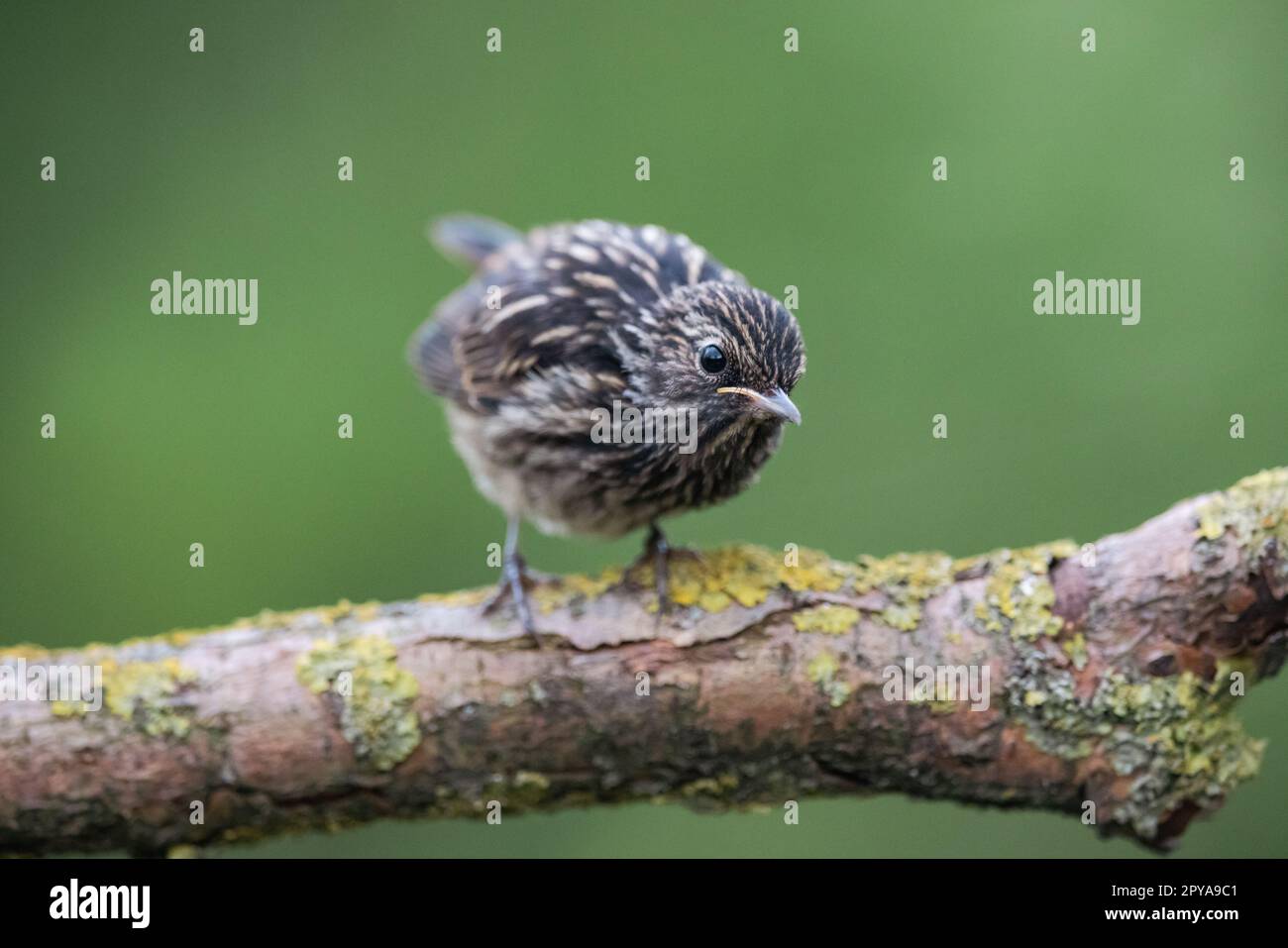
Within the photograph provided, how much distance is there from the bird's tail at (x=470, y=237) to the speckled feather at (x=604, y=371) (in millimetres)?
572

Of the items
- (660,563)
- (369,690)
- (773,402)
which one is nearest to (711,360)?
(773,402)

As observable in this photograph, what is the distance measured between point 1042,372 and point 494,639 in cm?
301

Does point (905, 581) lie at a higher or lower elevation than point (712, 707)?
higher

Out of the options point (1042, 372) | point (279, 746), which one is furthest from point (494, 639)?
point (1042, 372)

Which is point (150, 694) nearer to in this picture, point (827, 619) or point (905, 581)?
point (827, 619)

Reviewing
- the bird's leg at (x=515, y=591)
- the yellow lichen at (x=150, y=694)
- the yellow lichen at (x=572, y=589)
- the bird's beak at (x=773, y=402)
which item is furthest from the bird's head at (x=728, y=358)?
the yellow lichen at (x=150, y=694)

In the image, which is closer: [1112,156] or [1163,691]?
[1163,691]

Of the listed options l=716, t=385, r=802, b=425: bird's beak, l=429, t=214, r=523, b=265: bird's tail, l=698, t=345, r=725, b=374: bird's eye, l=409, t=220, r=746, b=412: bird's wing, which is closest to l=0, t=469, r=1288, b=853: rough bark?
l=716, t=385, r=802, b=425: bird's beak

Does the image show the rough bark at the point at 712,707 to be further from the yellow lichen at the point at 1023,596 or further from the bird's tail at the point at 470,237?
the bird's tail at the point at 470,237

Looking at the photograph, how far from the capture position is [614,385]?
3.77 metres

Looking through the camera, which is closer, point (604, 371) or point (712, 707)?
point (712, 707)

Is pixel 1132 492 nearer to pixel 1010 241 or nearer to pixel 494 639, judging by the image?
pixel 1010 241

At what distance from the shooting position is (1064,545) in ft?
10.4

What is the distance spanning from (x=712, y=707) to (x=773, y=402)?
0.85m
